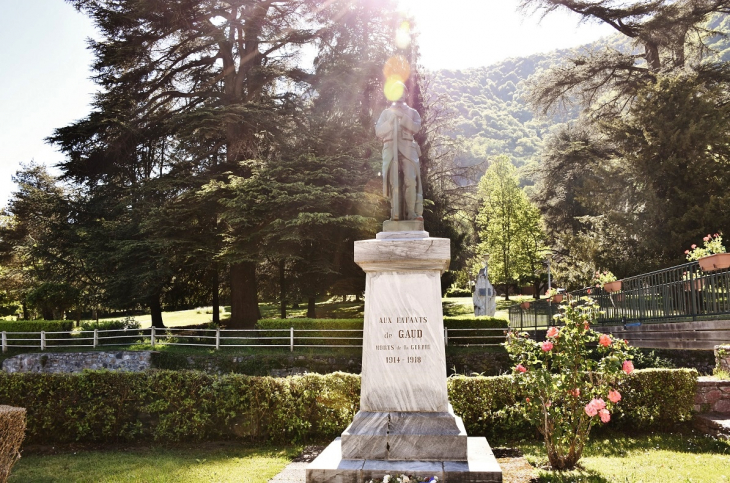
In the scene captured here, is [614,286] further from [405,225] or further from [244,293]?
[244,293]

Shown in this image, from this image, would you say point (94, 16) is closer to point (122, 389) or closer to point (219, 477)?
point (122, 389)

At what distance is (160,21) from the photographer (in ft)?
74.5

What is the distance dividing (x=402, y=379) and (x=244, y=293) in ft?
61.0

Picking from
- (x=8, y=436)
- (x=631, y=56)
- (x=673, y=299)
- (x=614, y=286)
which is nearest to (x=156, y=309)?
(x=8, y=436)

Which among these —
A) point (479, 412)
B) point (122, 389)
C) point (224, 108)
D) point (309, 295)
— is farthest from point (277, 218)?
point (479, 412)

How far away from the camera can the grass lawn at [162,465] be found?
22.4ft

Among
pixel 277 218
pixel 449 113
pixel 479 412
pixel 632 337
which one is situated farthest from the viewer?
pixel 449 113

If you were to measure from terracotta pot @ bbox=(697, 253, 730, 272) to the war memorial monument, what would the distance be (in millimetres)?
5878

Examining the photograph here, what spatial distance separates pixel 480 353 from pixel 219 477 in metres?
11.1

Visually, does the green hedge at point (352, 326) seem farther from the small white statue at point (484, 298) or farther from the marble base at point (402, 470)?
the marble base at point (402, 470)

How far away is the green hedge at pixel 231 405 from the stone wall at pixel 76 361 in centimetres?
851

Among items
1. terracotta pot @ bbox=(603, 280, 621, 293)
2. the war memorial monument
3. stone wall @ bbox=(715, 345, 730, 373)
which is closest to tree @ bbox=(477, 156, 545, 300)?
terracotta pot @ bbox=(603, 280, 621, 293)

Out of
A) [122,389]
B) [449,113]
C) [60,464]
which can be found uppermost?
[449,113]

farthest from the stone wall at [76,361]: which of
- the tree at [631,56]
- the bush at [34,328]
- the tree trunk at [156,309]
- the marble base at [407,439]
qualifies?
the tree at [631,56]
